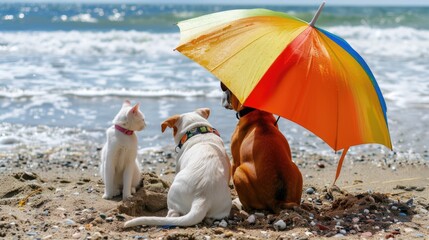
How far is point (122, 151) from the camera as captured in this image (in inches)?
203

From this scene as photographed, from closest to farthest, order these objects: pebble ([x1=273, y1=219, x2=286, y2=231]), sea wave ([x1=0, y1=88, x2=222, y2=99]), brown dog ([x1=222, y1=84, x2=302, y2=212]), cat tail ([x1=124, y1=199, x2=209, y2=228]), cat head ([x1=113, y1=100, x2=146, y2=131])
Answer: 1. cat tail ([x1=124, y1=199, x2=209, y2=228])
2. pebble ([x1=273, y1=219, x2=286, y2=231])
3. brown dog ([x1=222, y1=84, x2=302, y2=212])
4. cat head ([x1=113, y1=100, x2=146, y2=131])
5. sea wave ([x1=0, y1=88, x2=222, y2=99])

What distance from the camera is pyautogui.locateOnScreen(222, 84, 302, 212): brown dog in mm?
4785

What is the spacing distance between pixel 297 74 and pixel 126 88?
7.78 metres

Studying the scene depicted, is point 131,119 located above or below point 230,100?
below

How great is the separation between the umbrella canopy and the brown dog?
45 cm

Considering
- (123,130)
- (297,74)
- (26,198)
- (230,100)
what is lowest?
(26,198)

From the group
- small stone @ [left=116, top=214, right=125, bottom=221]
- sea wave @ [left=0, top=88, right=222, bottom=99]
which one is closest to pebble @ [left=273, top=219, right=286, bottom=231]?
small stone @ [left=116, top=214, right=125, bottom=221]

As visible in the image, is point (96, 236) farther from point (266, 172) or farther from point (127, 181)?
point (266, 172)

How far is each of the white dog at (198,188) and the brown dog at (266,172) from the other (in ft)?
0.60

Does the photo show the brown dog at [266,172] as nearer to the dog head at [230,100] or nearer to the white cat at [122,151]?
the dog head at [230,100]

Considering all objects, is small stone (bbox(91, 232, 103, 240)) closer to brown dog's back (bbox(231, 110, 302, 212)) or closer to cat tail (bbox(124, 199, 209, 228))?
cat tail (bbox(124, 199, 209, 228))

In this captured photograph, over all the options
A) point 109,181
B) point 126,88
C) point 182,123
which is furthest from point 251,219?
point 126,88

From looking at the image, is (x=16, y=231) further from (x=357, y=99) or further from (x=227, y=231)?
(x=357, y=99)

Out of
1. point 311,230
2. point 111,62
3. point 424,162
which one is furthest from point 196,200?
point 111,62
